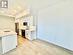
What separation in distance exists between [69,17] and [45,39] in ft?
9.18

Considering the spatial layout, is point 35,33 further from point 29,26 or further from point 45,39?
point 45,39

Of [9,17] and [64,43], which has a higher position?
[9,17]

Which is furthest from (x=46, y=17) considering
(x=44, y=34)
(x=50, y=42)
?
(x=50, y=42)

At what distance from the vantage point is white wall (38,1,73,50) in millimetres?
4092

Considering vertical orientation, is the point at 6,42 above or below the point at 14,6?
below

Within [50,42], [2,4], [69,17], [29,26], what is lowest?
[50,42]

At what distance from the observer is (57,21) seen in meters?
4.90

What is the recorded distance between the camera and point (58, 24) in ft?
15.8

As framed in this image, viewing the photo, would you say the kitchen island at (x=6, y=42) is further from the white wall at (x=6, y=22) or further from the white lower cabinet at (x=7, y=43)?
the white wall at (x=6, y=22)

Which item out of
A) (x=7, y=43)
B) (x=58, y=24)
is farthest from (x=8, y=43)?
(x=58, y=24)

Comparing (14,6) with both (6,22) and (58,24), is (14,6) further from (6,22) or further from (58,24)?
(58,24)

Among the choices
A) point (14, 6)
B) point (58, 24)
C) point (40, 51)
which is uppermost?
point (14, 6)

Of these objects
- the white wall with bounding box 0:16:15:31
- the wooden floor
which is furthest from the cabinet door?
the white wall with bounding box 0:16:15:31

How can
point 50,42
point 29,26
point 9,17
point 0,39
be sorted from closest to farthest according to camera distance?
point 0,39
point 9,17
point 50,42
point 29,26
